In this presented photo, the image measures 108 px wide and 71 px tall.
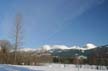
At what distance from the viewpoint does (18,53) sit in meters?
29.2

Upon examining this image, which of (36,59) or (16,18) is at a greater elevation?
(16,18)

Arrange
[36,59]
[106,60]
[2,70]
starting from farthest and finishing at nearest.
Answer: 1. [106,60]
2. [36,59]
3. [2,70]

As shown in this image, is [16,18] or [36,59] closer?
[16,18]

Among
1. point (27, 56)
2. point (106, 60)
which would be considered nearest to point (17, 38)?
point (27, 56)

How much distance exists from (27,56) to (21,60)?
2.66 m

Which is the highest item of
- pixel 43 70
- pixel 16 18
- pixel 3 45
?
pixel 16 18

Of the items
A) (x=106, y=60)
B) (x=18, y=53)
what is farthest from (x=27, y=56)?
(x=106, y=60)

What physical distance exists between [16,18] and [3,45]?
30.7 ft

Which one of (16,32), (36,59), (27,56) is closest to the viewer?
(16,32)

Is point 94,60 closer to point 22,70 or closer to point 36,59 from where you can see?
point 36,59

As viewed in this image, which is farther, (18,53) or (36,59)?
(36,59)

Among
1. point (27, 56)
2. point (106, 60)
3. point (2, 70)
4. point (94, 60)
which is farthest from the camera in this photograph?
point (94, 60)

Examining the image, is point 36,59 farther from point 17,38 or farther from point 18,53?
point 17,38

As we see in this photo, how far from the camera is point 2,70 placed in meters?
12.8
